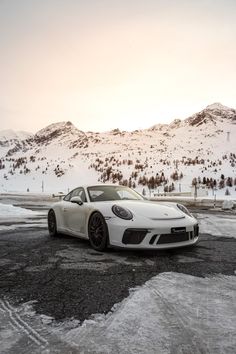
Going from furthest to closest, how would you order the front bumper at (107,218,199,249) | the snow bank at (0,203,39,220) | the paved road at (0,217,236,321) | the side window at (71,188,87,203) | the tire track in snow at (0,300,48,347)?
1. the snow bank at (0,203,39,220)
2. the side window at (71,188,87,203)
3. the front bumper at (107,218,199,249)
4. the paved road at (0,217,236,321)
5. the tire track in snow at (0,300,48,347)

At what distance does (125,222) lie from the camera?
5609 millimetres

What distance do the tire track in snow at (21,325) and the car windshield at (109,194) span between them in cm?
354

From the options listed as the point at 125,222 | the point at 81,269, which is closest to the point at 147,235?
the point at 125,222

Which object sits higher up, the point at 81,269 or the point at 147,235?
the point at 147,235

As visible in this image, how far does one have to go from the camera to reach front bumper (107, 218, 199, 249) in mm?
5469

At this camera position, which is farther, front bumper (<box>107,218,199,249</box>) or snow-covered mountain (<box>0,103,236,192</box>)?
snow-covered mountain (<box>0,103,236,192</box>)

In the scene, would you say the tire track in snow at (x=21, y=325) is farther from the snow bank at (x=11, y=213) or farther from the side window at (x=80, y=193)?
the snow bank at (x=11, y=213)

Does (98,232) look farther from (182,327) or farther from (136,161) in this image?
(136,161)

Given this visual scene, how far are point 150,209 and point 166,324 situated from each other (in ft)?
10.5

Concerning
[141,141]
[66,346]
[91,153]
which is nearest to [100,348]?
[66,346]

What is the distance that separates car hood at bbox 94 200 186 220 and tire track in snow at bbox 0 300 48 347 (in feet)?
9.41

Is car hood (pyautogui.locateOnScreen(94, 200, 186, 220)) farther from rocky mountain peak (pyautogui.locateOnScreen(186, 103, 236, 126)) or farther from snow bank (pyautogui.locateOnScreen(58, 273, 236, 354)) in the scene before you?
rocky mountain peak (pyautogui.locateOnScreen(186, 103, 236, 126))

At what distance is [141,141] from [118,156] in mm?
14899

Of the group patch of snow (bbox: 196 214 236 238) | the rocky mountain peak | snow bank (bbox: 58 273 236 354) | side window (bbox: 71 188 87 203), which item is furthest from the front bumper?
the rocky mountain peak
